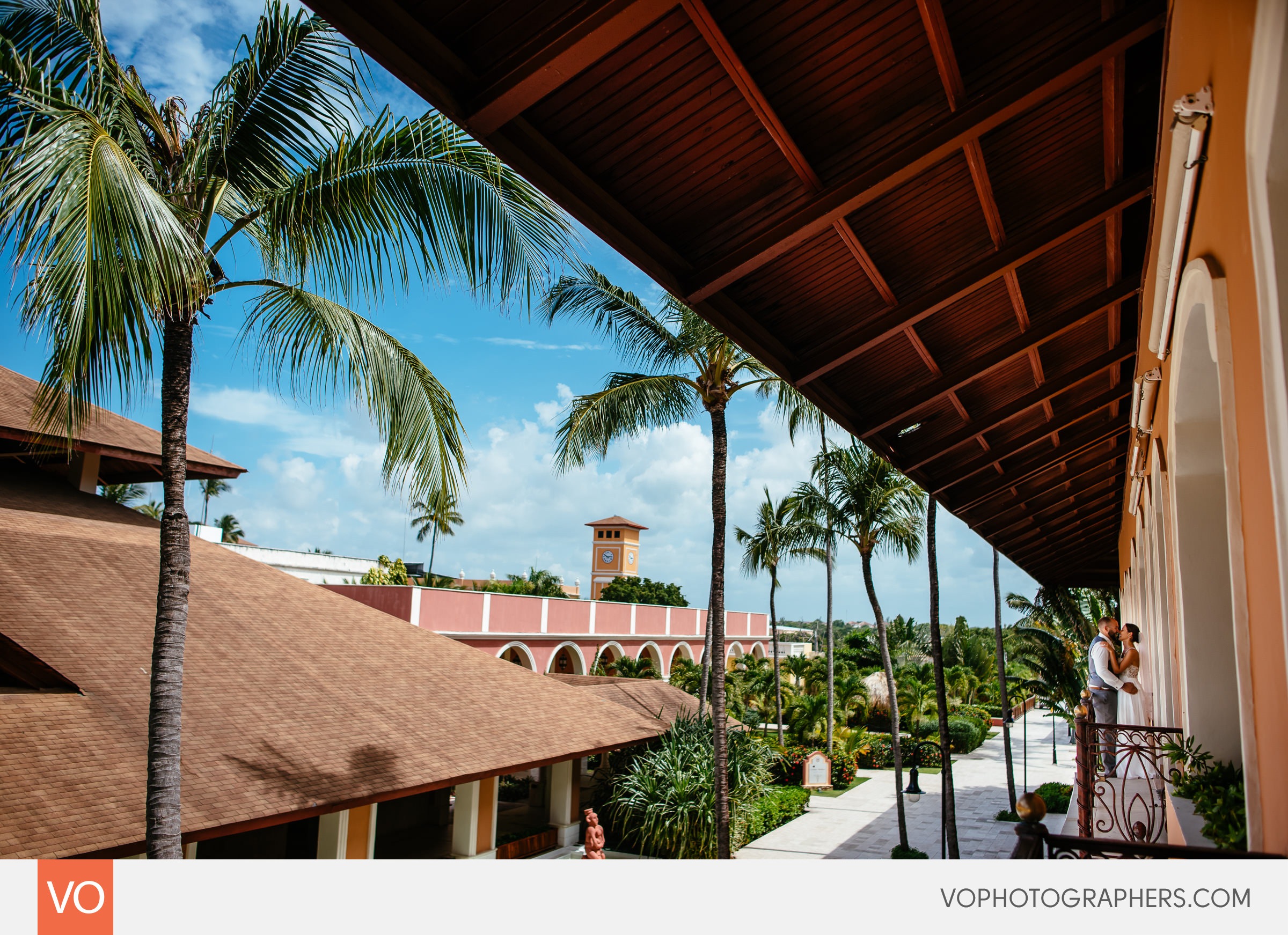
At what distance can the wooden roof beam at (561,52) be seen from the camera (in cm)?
326

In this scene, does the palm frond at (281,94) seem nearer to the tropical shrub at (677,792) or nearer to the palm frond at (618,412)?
the palm frond at (618,412)

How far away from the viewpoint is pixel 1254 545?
9.57 ft

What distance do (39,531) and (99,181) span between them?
31.4 ft

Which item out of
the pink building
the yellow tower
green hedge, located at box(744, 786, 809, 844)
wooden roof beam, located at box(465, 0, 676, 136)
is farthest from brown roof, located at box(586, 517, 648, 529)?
wooden roof beam, located at box(465, 0, 676, 136)

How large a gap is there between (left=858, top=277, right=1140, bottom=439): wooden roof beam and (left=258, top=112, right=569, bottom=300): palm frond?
12.1 ft

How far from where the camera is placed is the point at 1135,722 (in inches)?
463

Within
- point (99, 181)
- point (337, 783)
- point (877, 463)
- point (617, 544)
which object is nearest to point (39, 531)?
point (337, 783)

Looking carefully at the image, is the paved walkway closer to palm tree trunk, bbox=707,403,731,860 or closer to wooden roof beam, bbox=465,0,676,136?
palm tree trunk, bbox=707,403,731,860

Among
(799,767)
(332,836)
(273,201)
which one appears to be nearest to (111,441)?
(332,836)

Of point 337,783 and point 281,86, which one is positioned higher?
point 281,86

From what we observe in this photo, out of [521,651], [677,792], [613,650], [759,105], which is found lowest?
[677,792]

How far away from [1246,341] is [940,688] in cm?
1491
